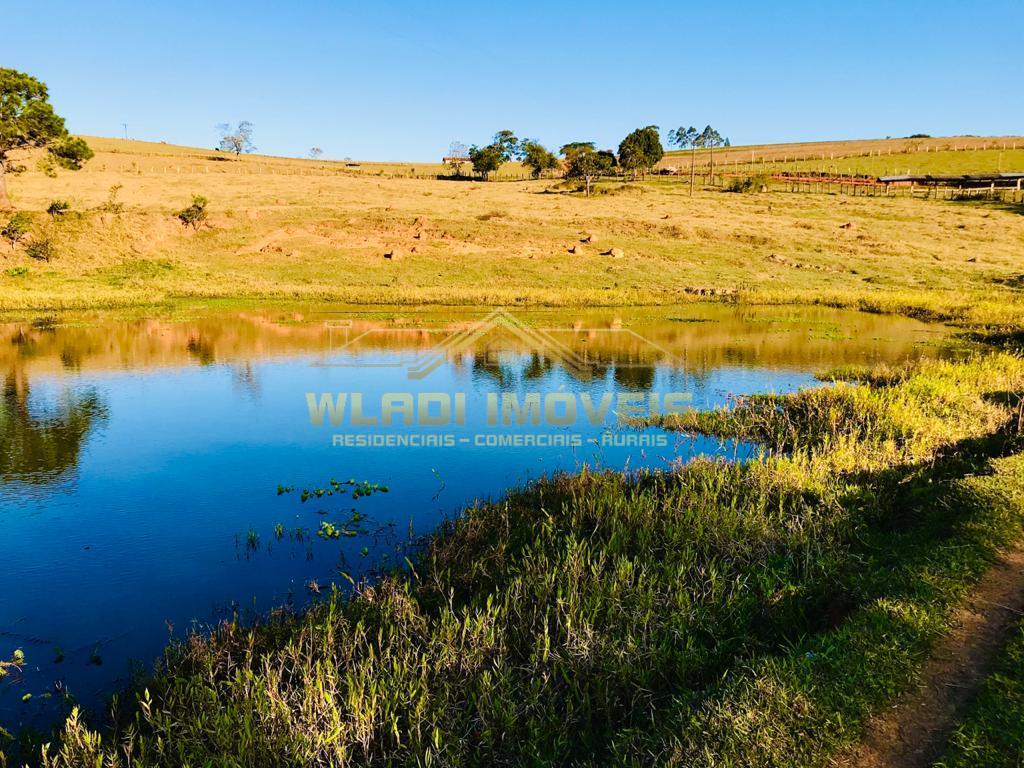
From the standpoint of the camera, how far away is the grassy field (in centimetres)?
4319

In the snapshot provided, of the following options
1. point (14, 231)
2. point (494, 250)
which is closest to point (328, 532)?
point (494, 250)

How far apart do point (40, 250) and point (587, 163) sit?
71.6m

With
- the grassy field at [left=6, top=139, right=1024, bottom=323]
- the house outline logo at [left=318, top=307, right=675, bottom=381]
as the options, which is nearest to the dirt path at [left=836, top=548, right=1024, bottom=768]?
the house outline logo at [left=318, top=307, right=675, bottom=381]

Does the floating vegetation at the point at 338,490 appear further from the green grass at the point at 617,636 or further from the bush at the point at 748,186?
the bush at the point at 748,186

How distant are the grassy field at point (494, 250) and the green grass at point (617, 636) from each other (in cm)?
3117

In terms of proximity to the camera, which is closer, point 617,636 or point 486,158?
point 617,636

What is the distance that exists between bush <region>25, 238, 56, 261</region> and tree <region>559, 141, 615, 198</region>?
59259mm

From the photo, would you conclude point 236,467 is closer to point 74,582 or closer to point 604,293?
point 74,582

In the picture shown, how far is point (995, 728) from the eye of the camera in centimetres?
533

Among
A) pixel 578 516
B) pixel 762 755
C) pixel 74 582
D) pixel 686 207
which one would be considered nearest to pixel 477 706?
pixel 762 755

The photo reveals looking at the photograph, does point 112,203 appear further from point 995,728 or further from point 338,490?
point 995,728

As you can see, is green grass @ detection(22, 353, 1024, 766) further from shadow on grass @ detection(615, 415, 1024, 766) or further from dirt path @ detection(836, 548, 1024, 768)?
dirt path @ detection(836, 548, 1024, 768)

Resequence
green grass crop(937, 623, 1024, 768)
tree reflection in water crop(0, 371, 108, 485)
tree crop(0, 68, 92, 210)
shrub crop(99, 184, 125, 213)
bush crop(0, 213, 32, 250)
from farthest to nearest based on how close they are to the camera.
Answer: shrub crop(99, 184, 125, 213) < tree crop(0, 68, 92, 210) < bush crop(0, 213, 32, 250) < tree reflection in water crop(0, 371, 108, 485) < green grass crop(937, 623, 1024, 768)

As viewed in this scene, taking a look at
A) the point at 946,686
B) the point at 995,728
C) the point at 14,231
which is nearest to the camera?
the point at 995,728
